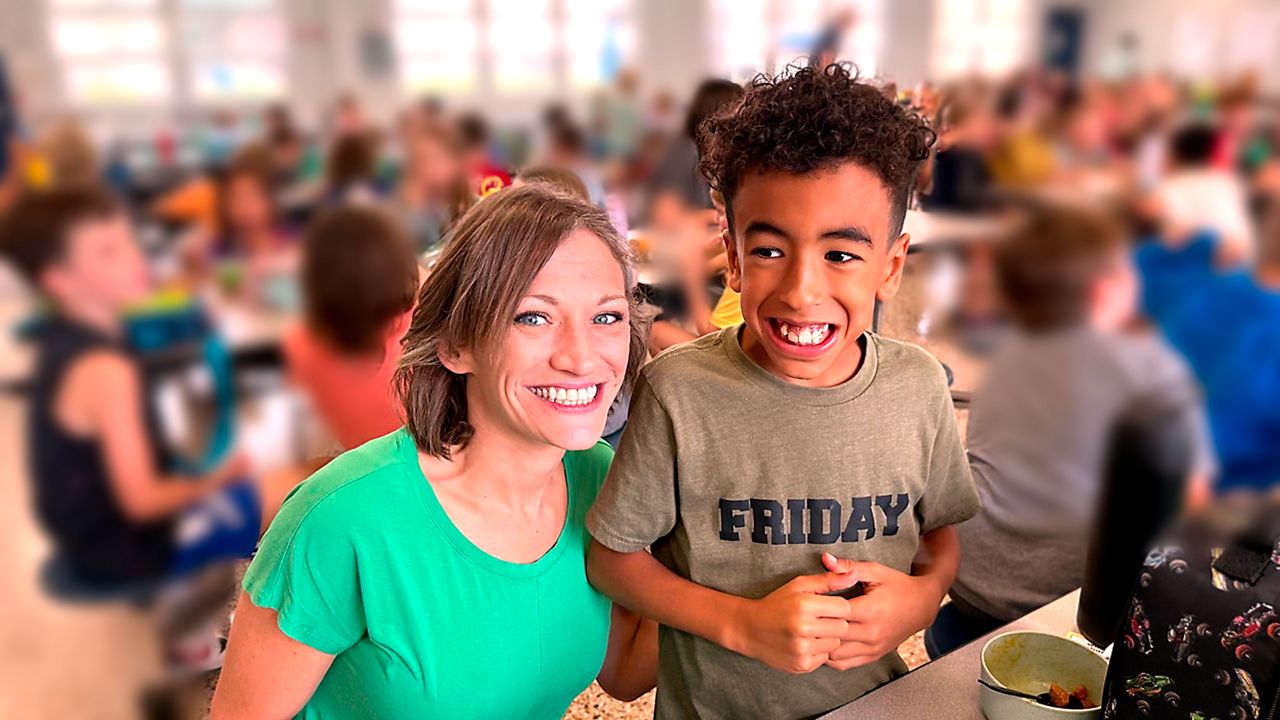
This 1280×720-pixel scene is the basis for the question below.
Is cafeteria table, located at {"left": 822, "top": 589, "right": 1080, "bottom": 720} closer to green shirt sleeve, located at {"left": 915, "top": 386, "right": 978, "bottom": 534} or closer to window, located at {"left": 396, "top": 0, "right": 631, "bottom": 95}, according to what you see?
green shirt sleeve, located at {"left": 915, "top": 386, "right": 978, "bottom": 534}

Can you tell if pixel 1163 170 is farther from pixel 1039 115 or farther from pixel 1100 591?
pixel 1100 591

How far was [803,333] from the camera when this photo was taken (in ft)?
2.53

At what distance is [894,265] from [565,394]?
318 mm

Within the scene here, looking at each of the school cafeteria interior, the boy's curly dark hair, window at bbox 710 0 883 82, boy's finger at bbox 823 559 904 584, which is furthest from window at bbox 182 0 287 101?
boy's finger at bbox 823 559 904 584

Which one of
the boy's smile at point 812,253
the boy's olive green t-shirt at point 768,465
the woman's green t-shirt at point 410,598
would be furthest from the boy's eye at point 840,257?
the woman's green t-shirt at point 410,598

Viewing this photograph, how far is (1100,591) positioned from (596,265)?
61cm

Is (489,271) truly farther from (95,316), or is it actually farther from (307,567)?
(95,316)

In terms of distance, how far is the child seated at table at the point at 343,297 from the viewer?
20 cm

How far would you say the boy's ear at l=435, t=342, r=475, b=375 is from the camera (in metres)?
0.92

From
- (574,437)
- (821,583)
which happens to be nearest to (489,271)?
(574,437)

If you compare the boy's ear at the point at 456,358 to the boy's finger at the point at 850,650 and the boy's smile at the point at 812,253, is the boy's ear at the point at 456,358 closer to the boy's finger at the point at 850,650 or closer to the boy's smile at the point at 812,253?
the boy's smile at the point at 812,253

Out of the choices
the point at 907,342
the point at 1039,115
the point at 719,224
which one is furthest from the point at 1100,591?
the point at 1039,115

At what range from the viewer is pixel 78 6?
0.16 metres

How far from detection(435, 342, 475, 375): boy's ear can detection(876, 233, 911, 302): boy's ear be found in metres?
0.39
